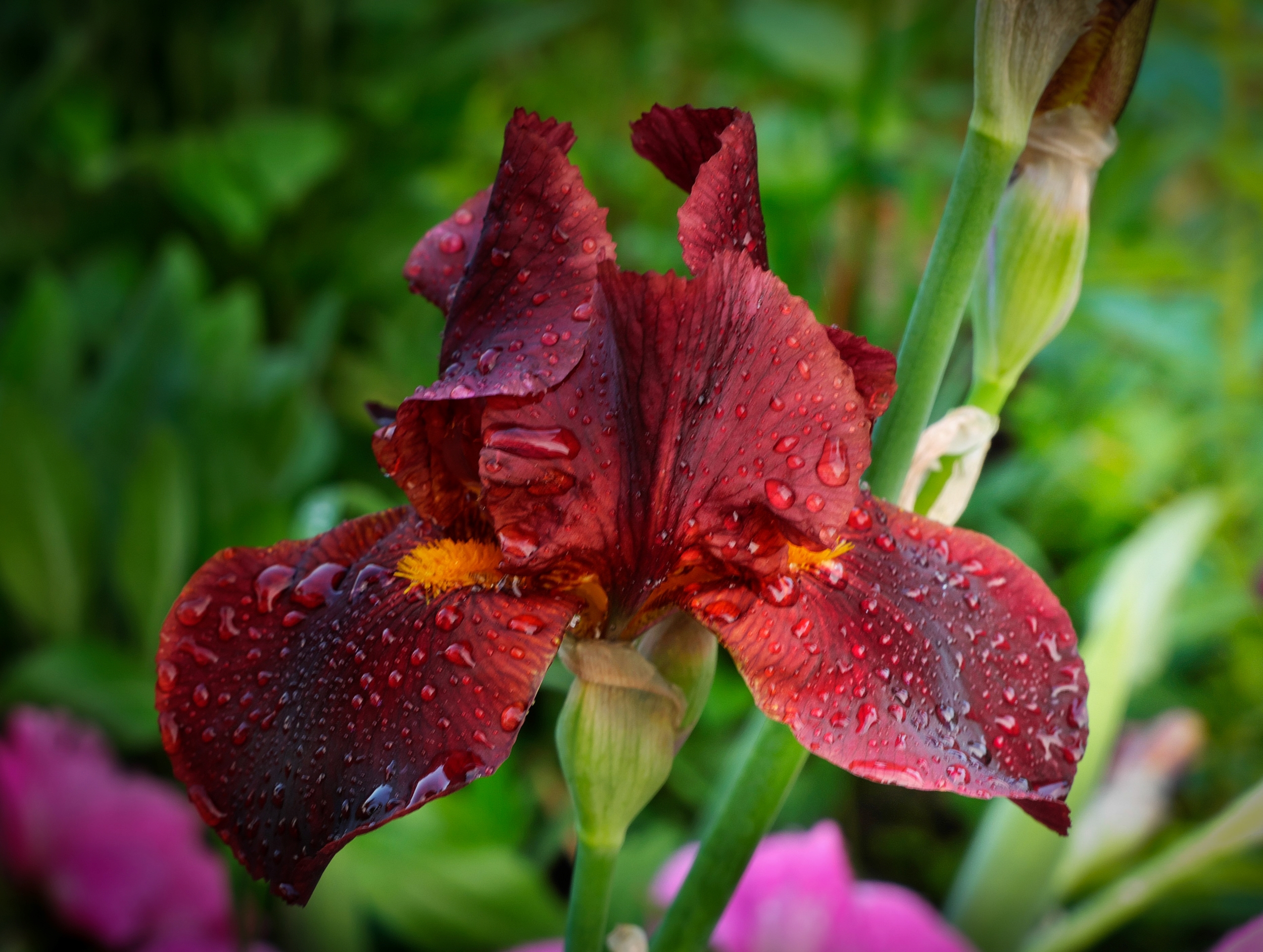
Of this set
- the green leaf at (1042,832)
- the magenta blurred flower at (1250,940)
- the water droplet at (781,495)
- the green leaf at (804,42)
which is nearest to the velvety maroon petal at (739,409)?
the water droplet at (781,495)

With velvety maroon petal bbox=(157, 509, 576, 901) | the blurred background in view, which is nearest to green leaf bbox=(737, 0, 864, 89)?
the blurred background

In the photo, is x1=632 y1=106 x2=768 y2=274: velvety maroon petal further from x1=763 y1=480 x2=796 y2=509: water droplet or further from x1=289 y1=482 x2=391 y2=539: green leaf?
x1=289 y1=482 x2=391 y2=539: green leaf

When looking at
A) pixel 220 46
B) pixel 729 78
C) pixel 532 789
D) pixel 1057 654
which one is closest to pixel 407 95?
pixel 220 46

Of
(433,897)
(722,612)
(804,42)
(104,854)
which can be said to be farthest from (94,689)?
(804,42)

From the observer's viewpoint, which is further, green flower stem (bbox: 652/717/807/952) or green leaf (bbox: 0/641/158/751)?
green leaf (bbox: 0/641/158/751)

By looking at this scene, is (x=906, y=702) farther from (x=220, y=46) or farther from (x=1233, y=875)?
(x=220, y=46)

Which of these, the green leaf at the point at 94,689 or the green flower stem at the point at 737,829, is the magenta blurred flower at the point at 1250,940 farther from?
the green leaf at the point at 94,689
